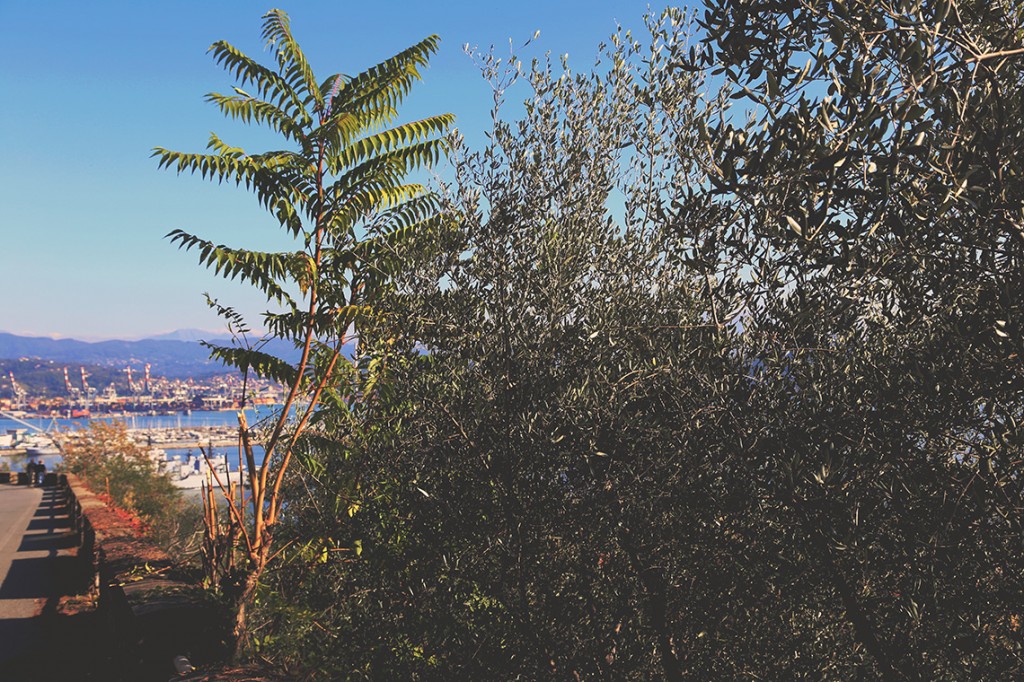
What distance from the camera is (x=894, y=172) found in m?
3.21

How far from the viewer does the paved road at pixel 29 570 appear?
36.3 ft

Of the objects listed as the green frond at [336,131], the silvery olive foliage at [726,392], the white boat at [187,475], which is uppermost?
the green frond at [336,131]

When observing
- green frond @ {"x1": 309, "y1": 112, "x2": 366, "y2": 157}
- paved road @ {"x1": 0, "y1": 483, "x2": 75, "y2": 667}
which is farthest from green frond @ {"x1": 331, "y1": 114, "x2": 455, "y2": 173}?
paved road @ {"x1": 0, "y1": 483, "x2": 75, "y2": 667}

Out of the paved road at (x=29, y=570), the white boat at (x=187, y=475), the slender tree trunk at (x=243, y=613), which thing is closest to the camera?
the slender tree trunk at (x=243, y=613)

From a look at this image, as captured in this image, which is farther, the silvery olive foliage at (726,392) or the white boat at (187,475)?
the white boat at (187,475)

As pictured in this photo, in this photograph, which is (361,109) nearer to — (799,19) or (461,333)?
(461,333)

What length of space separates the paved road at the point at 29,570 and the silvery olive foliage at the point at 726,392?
6745 mm

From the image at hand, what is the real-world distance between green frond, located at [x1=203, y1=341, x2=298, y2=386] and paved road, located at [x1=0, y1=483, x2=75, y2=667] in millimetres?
5516

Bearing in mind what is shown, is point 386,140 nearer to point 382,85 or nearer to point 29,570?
point 382,85

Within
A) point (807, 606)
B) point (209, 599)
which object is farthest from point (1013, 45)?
point (209, 599)

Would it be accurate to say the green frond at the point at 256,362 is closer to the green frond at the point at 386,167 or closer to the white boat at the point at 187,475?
the green frond at the point at 386,167

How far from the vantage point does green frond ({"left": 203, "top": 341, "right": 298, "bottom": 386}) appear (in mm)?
8023

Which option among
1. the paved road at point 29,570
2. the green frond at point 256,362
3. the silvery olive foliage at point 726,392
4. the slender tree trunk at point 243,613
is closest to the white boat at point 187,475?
the paved road at point 29,570

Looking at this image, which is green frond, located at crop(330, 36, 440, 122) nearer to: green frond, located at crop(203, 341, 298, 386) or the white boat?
green frond, located at crop(203, 341, 298, 386)
